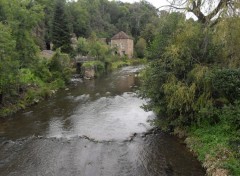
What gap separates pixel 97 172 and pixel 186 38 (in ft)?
27.7

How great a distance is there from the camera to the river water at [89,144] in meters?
12.1

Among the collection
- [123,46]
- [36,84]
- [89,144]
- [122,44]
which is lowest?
[89,144]

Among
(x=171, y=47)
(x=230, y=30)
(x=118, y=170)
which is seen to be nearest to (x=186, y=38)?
(x=171, y=47)

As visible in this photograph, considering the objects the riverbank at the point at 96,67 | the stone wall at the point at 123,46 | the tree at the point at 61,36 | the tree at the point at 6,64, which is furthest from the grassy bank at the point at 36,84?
the stone wall at the point at 123,46

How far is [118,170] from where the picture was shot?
39.3 ft

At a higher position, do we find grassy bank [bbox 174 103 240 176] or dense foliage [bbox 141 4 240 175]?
dense foliage [bbox 141 4 240 175]

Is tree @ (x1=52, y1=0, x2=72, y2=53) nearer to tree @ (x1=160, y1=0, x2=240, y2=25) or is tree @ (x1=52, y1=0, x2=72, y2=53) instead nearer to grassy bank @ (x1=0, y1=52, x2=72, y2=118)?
grassy bank @ (x1=0, y1=52, x2=72, y2=118)

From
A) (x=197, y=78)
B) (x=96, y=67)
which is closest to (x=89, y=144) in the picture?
(x=197, y=78)

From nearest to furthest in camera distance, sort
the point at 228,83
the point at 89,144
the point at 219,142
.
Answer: the point at 219,142 < the point at 228,83 < the point at 89,144

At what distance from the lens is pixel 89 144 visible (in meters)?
15.1

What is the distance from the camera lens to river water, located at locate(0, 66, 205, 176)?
39.6 ft

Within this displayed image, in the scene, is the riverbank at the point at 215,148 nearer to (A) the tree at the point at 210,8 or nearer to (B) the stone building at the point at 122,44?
(A) the tree at the point at 210,8

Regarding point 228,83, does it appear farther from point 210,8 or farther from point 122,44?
point 122,44

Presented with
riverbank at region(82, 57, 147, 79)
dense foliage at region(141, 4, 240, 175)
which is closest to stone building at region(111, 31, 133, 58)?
riverbank at region(82, 57, 147, 79)
